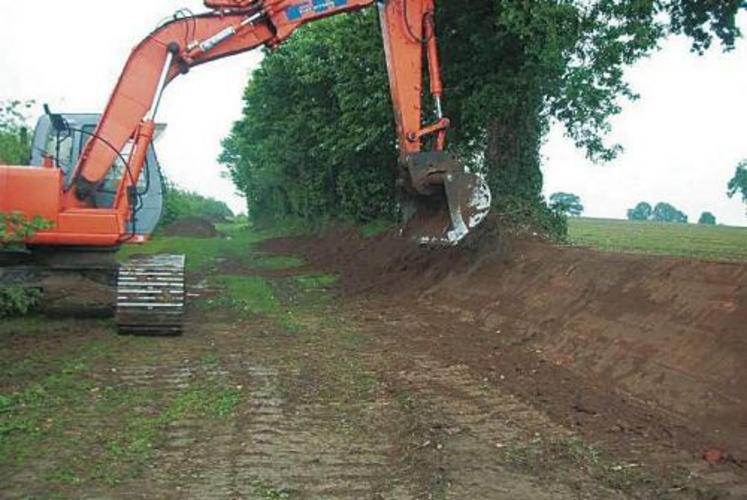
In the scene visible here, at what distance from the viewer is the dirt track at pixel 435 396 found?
573cm

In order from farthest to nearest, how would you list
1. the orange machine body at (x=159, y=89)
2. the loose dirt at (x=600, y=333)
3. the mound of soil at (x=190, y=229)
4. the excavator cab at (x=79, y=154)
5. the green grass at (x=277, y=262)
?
the mound of soil at (x=190, y=229) → the green grass at (x=277, y=262) → the excavator cab at (x=79, y=154) → the orange machine body at (x=159, y=89) → the loose dirt at (x=600, y=333)

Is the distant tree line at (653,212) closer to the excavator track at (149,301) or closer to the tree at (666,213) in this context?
the tree at (666,213)

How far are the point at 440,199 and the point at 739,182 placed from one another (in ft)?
218

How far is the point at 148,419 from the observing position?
6992mm

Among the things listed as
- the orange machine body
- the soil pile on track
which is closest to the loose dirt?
the soil pile on track

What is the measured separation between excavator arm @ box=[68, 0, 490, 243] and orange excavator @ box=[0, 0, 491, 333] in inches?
0.6

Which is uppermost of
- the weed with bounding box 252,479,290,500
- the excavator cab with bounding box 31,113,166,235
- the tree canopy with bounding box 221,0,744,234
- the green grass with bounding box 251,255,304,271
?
the tree canopy with bounding box 221,0,744,234

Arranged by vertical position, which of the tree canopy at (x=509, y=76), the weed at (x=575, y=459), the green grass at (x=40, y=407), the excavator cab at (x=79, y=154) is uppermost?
the tree canopy at (x=509, y=76)

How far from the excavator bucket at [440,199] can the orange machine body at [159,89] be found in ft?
1.37

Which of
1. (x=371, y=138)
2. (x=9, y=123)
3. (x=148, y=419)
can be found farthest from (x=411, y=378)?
(x=371, y=138)

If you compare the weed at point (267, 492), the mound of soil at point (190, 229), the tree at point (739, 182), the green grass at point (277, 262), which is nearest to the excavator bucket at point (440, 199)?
the weed at point (267, 492)

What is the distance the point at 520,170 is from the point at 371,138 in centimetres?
495

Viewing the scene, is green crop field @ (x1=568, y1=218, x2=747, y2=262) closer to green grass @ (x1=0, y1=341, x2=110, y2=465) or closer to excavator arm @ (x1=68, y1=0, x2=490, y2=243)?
excavator arm @ (x1=68, y1=0, x2=490, y2=243)

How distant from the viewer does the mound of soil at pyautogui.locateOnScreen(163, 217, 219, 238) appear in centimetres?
4459
